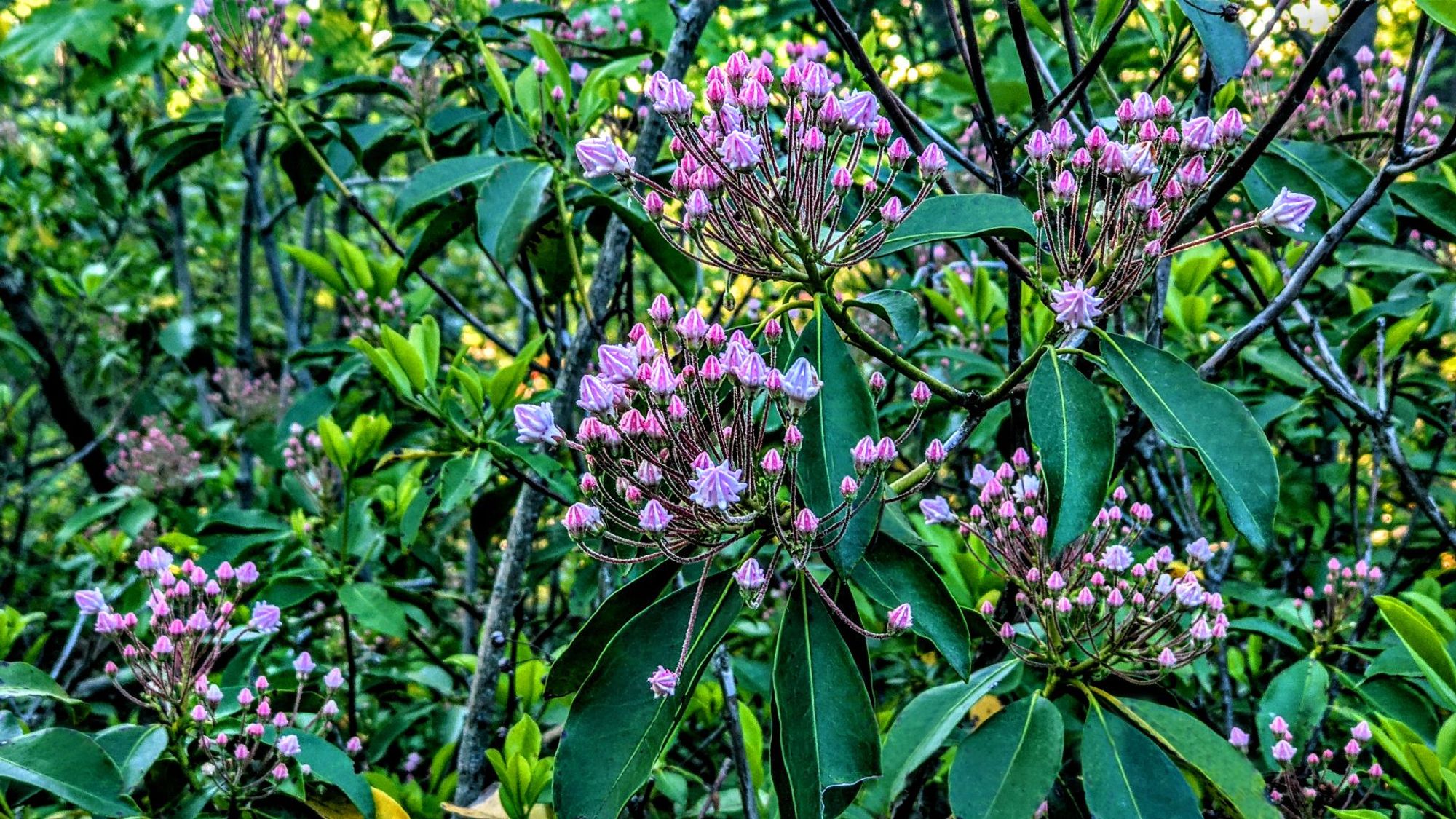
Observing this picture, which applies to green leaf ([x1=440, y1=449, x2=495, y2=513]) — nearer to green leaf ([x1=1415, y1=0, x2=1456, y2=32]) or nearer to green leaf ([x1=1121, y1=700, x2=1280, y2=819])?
green leaf ([x1=1121, y1=700, x2=1280, y2=819])

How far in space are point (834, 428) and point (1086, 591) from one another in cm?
46

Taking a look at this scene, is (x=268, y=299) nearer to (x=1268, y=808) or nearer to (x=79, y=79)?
(x=79, y=79)

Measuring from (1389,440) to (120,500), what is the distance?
10.7 ft

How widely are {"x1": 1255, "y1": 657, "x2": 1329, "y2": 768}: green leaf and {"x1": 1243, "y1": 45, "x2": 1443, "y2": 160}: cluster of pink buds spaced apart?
1.05 m

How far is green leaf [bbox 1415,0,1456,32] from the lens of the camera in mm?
1057

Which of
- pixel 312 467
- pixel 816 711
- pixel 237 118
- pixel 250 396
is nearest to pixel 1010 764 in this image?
pixel 816 711

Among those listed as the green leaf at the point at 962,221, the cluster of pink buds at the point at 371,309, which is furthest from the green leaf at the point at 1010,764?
the cluster of pink buds at the point at 371,309

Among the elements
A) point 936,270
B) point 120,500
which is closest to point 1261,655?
point 936,270

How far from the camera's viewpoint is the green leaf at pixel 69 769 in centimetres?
130

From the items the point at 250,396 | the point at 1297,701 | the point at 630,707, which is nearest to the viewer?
the point at 630,707

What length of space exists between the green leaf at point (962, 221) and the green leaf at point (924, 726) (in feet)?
1.98

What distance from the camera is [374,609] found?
1.78 m

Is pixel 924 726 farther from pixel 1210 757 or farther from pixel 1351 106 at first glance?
pixel 1351 106

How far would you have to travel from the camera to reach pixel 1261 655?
7.97 ft
